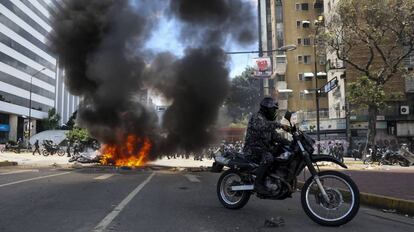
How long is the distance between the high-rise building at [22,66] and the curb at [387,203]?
5596 centimetres

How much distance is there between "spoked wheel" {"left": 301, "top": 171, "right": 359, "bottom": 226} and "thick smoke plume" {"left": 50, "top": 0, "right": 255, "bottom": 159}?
636 inches

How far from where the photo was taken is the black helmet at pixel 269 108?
7508 millimetres

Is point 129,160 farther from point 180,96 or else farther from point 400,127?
point 400,127

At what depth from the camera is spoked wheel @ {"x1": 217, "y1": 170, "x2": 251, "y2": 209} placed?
7.86 metres

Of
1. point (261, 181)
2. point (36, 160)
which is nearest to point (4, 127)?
point (36, 160)

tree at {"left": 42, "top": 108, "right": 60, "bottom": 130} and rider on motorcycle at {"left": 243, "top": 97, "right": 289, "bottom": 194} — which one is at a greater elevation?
tree at {"left": 42, "top": 108, "right": 60, "bottom": 130}

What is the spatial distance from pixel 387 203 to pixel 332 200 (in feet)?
9.67

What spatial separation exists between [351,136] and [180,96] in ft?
76.4

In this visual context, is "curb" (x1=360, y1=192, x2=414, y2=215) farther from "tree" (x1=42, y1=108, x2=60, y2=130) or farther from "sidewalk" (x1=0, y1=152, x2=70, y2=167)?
"tree" (x1=42, y1=108, x2=60, y2=130)

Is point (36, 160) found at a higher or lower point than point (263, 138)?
lower

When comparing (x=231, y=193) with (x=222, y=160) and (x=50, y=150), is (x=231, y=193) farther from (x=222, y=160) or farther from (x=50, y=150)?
(x=50, y=150)

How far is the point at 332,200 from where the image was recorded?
6.48 m

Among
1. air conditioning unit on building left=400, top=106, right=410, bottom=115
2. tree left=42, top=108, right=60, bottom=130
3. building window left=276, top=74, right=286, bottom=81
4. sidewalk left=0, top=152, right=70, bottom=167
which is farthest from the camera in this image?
tree left=42, top=108, right=60, bottom=130

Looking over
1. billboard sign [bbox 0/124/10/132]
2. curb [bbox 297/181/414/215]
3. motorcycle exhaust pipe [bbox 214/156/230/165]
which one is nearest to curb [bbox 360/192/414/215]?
curb [bbox 297/181/414/215]
